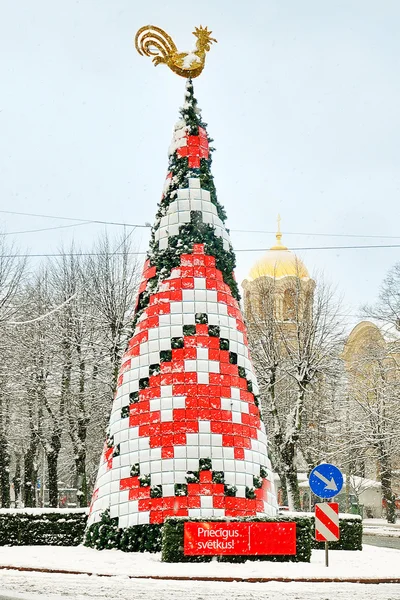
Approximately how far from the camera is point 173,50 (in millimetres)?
14648

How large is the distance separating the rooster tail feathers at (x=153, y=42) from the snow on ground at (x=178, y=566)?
894 centimetres

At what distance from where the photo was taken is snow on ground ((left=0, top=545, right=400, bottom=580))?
34.4ft

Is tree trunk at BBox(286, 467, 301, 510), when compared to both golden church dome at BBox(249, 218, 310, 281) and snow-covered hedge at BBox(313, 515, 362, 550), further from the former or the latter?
golden church dome at BBox(249, 218, 310, 281)

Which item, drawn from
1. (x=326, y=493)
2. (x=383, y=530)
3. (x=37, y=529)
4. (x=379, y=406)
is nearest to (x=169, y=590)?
(x=326, y=493)

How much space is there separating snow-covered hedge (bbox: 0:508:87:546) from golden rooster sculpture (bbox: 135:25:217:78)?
8826mm

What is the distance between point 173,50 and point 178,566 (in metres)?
9.23

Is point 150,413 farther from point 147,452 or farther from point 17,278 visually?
point 17,278

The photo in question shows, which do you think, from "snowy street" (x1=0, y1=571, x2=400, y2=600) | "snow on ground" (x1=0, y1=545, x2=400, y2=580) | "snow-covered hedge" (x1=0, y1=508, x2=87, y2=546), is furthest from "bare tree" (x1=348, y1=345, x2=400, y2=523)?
"snowy street" (x1=0, y1=571, x2=400, y2=600)

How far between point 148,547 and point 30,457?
2139 centimetres

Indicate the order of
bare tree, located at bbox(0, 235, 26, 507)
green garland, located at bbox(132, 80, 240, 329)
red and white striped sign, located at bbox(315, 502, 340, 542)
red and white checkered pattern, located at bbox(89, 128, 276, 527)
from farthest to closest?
1. bare tree, located at bbox(0, 235, 26, 507)
2. green garland, located at bbox(132, 80, 240, 329)
3. red and white checkered pattern, located at bbox(89, 128, 276, 527)
4. red and white striped sign, located at bbox(315, 502, 340, 542)

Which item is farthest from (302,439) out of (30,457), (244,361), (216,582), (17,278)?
(216,582)

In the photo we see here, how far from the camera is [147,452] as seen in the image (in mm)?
12453

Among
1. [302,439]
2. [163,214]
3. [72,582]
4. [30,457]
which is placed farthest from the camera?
[302,439]

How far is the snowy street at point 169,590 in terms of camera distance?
8914 millimetres
